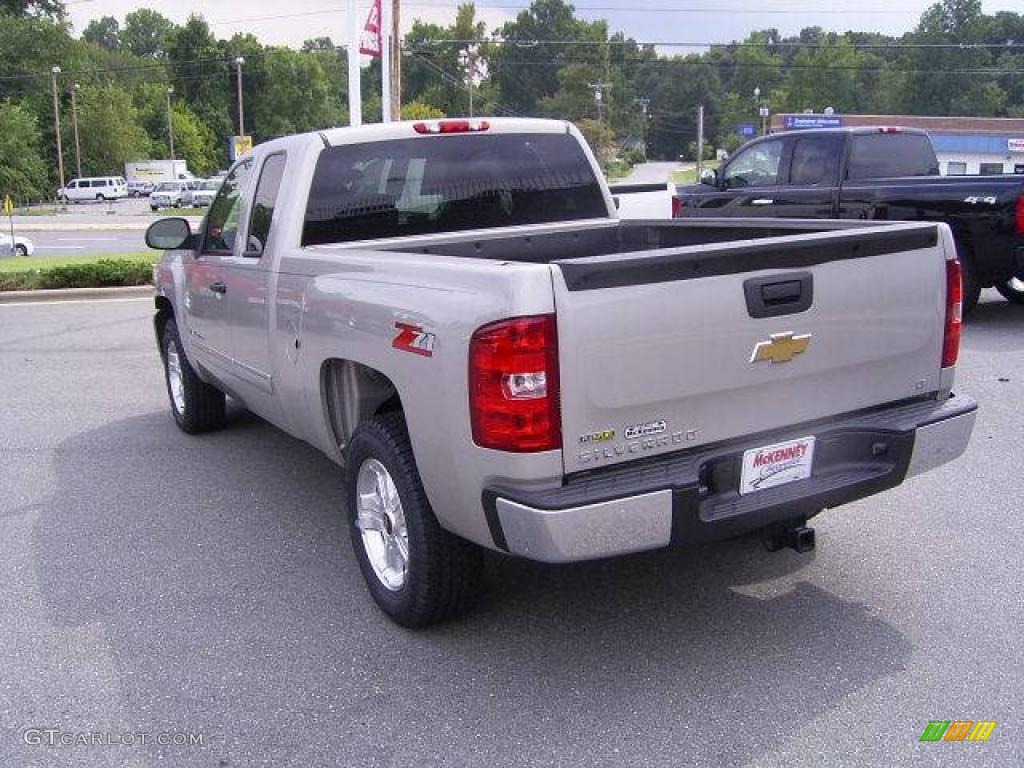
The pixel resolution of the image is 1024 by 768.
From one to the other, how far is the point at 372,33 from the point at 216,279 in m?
15.4

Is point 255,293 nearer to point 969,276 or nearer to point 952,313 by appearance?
point 952,313

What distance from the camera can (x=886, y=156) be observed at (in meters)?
11.0

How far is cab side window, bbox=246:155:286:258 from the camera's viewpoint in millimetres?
4766

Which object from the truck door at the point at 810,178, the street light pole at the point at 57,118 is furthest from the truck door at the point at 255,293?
the street light pole at the point at 57,118

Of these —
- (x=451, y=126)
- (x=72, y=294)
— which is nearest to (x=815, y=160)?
(x=451, y=126)

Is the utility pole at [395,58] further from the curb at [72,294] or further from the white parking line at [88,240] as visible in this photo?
the curb at [72,294]

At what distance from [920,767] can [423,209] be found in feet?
10.8

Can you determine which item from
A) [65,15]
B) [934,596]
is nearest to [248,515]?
[934,596]

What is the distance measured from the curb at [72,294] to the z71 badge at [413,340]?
11563 millimetres

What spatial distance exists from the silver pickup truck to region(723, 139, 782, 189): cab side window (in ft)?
24.9

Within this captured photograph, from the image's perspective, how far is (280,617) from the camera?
3.90 m

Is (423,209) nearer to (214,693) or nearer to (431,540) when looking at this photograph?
(431,540)

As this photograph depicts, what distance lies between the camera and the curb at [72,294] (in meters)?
13.6

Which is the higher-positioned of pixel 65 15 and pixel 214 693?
pixel 65 15
